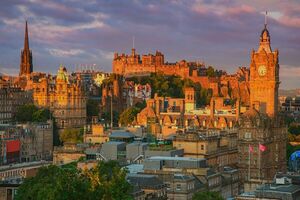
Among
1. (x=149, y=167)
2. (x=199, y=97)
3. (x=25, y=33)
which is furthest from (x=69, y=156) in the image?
(x=25, y=33)

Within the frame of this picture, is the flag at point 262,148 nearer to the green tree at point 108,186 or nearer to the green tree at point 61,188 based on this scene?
the green tree at point 61,188

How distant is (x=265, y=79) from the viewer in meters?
128

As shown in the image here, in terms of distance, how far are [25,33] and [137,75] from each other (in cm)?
2883

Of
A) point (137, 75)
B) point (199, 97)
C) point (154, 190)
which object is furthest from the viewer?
point (137, 75)

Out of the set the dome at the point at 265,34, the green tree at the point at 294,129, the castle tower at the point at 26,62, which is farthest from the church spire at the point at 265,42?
the castle tower at the point at 26,62

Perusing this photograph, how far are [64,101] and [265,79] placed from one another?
126 ft

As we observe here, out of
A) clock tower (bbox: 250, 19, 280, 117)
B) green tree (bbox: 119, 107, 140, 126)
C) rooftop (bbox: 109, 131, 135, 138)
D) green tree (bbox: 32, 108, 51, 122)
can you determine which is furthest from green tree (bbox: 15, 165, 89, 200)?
green tree (bbox: 32, 108, 51, 122)

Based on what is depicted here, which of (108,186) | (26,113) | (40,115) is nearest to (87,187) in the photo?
(108,186)

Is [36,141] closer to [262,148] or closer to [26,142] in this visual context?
[26,142]

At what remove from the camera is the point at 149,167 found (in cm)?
7700

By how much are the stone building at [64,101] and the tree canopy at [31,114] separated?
2.15m

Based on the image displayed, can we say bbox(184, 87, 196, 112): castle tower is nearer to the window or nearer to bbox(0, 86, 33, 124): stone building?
bbox(0, 86, 33, 124): stone building

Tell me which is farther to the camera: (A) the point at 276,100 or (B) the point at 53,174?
(A) the point at 276,100

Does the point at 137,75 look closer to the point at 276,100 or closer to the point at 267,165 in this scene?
the point at 276,100
